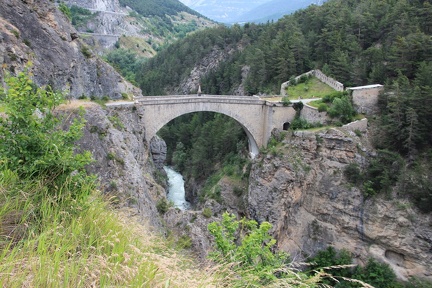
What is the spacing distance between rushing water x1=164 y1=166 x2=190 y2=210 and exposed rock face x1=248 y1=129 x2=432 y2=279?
38.9 feet

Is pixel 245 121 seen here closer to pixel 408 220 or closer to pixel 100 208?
pixel 408 220

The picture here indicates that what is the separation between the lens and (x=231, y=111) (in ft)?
101

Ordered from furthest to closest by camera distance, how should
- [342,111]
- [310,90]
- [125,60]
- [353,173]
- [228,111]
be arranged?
[125,60]
[310,90]
[228,111]
[342,111]
[353,173]

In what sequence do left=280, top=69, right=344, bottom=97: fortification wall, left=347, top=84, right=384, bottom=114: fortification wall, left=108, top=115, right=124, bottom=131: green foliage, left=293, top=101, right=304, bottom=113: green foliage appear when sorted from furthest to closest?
1. left=280, top=69, right=344, bottom=97: fortification wall
2. left=293, top=101, right=304, bottom=113: green foliage
3. left=347, top=84, right=384, bottom=114: fortification wall
4. left=108, top=115, right=124, bottom=131: green foliage

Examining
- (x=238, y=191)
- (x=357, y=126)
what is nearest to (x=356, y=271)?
(x=357, y=126)

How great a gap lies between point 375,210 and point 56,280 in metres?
25.4

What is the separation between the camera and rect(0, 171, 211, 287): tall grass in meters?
3.45

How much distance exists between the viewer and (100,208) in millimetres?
5039

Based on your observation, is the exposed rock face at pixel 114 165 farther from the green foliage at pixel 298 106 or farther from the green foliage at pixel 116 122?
the green foliage at pixel 298 106

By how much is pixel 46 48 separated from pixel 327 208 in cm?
2263

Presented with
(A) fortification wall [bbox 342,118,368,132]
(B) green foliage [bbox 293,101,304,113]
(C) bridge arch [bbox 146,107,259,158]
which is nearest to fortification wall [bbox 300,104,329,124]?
(B) green foliage [bbox 293,101,304,113]

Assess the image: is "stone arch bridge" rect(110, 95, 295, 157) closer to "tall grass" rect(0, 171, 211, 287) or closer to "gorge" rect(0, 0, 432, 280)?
"gorge" rect(0, 0, 432, 280)

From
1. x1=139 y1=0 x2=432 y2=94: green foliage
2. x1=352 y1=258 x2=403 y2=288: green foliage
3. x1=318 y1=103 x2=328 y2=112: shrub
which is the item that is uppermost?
x1=139 y1=0 x2=432 y2=94: green foliage

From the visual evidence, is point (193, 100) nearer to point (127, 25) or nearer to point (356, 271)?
point (356, 271)
